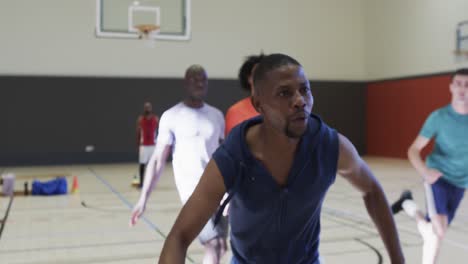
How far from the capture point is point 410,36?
1745cm

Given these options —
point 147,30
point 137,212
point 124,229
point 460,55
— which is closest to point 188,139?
point 137,212

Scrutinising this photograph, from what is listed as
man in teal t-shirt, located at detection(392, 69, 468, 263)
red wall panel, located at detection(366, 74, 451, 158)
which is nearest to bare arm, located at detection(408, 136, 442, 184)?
man in teal t-shirt, located at detection(392, 69, 468, 263)

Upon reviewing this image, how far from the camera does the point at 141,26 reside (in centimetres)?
1485

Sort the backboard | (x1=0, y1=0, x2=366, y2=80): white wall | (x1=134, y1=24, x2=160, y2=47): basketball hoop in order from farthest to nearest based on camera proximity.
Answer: (x1=0, y1=0, x2=366, y2=80): white wall → the backboard → (x1=134, y1=24, x2=160, y2=47): basketball hoop

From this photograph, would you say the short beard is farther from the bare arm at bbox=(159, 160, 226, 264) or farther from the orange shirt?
the orange shirt

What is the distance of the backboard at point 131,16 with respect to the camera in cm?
1539

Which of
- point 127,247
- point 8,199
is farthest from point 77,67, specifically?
point 127,247

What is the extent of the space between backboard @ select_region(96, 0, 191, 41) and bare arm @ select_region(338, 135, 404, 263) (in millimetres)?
14042

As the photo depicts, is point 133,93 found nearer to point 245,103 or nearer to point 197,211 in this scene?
point 245,103

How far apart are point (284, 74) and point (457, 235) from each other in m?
5.64

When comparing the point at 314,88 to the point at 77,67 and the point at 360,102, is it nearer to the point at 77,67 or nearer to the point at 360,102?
the point at 360,102

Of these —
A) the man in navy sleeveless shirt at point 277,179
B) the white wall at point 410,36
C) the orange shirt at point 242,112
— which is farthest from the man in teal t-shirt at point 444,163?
the white wall at point 410,36

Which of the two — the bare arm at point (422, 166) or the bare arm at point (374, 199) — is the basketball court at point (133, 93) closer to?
the bare arm at point (422, 166)

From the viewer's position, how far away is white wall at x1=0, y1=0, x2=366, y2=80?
1623 centimetres
